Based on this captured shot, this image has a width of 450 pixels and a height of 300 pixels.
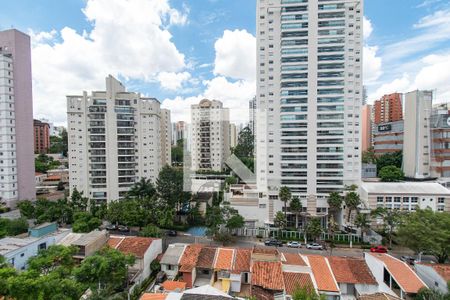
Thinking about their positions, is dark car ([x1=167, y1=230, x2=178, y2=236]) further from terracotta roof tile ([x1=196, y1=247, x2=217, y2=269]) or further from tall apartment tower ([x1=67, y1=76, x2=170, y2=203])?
tall apartment tower ([x1=67, y1=76, x2=170, y2=203])

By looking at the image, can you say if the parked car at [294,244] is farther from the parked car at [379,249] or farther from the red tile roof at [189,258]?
the red tile roof at [189,258]

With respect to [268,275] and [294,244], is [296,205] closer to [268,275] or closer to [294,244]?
[294,244]

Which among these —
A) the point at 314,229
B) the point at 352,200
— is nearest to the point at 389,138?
the point at 352,200

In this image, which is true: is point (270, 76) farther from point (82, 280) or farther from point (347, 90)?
point (82, 280)

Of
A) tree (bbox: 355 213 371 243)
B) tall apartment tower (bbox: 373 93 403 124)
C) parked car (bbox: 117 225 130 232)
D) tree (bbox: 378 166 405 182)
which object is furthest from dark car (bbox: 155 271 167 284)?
tall apartment tower (bbox: 373 93 403 124)

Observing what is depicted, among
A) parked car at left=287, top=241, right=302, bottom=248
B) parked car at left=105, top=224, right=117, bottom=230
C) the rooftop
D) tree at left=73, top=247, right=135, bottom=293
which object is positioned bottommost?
parked car at left=287, top=241, right=302, bottom=248

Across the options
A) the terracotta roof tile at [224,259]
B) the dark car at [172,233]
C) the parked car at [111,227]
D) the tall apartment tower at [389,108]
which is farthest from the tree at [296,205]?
the tall apartment tower at [389,108]
